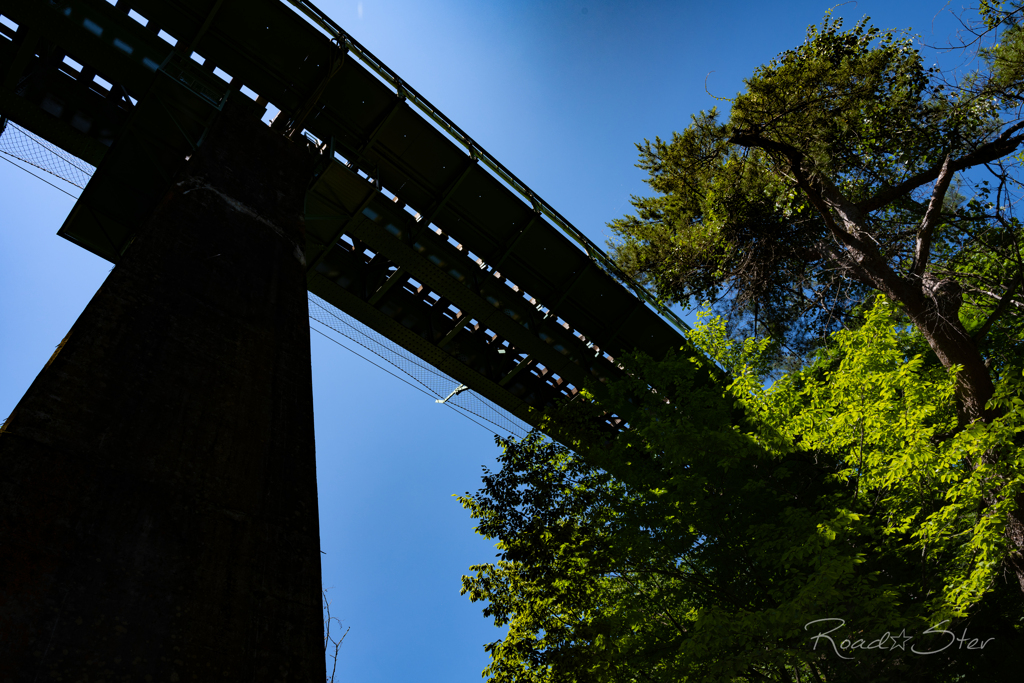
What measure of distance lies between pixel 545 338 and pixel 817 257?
20.5 feet

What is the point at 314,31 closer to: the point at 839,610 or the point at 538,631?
the point at 538,631

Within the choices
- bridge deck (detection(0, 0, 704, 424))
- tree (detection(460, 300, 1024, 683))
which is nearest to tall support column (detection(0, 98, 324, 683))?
bridge deck (detection(0, 0, 704, 424))

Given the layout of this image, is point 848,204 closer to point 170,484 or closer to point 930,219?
point 930,219

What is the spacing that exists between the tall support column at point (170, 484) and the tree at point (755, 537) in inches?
196

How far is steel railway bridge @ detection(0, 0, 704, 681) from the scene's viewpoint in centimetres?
354

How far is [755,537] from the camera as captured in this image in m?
7.84

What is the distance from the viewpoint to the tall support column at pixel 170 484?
131 inches

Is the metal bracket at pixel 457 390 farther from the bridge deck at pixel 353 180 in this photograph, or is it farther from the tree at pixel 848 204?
the tree at pixel 848 204

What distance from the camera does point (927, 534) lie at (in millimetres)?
7789

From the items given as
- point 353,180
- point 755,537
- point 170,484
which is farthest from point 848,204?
point 170,484

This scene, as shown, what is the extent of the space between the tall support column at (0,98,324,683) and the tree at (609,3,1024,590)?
9717 millimetres

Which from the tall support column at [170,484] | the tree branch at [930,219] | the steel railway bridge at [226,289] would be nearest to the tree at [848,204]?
the tree branch at [930,219]

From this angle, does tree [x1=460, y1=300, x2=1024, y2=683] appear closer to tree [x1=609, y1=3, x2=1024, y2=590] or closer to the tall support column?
tree [x1=609, y1=3, x2=1024, y2=590]
